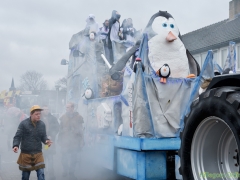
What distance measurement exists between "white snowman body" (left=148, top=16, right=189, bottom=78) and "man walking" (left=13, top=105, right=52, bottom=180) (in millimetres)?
2051

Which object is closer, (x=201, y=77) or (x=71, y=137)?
(x=201, y=77)

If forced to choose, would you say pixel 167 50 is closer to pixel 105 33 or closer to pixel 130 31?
pixel 105 33

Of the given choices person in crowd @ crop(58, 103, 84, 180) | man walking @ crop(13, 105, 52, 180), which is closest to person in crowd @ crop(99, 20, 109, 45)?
person in crowd @ crop(58, 103, 84, 180)

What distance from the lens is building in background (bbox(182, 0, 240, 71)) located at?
938 inches

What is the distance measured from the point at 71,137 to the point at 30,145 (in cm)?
193

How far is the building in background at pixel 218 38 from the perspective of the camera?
23812 mm

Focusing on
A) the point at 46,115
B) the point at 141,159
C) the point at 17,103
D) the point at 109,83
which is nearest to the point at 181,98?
the point at 141,159

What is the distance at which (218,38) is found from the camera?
81.8 ft

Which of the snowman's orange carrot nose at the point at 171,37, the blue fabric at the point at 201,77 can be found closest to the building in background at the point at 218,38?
the snowman's orange carrot nose at the point at 171,37

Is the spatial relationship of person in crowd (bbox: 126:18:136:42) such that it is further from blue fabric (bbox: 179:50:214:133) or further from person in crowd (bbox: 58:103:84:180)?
blue fabric (bbox: 179:50:214:133)

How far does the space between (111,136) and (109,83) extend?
4.22 feet

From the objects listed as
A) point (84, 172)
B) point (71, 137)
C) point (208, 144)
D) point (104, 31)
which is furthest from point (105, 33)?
point (208, 144)

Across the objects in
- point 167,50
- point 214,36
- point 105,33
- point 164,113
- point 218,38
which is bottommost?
point 164,113

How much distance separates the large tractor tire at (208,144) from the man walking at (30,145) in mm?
3015
